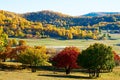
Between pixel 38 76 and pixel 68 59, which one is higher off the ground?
pixel 68 59

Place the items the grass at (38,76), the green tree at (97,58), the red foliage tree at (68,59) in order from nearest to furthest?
the grass at (38,76)
the green tree at (97,58)
the red foliage tree at (68,59)

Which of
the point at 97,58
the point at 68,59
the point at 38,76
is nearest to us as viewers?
the point at 38,76

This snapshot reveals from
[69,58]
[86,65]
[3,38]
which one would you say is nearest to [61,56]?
[69,58]

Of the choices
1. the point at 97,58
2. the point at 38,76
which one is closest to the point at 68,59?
the point at 97,58

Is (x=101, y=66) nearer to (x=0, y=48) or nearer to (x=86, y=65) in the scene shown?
(x=86, y=65)

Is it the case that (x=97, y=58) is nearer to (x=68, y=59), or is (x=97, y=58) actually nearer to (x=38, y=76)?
(x=68, y=59)

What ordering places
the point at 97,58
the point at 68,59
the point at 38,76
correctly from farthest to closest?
the point at 68,59 < the point at 97,58 < the point at 38,76

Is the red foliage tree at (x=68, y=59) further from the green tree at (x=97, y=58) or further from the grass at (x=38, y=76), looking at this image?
the green tree at (x=97, y=58)

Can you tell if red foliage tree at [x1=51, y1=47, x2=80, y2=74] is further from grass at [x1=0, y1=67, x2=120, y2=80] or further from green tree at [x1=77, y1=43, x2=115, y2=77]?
green tree at [x1=77, y1=43, x2=115, y2=77]

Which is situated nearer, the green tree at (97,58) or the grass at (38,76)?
the grass at (38,76)

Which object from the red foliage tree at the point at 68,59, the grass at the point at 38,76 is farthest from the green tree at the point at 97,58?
the red foliage tree at the point at 68,59

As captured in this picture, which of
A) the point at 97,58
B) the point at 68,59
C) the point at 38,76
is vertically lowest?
the point at 38,76

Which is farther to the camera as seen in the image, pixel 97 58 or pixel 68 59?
pixel 68 59

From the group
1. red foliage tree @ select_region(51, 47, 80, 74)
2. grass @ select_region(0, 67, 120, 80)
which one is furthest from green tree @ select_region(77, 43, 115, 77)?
red foliage tree @ select_region(51, 47, 80, 74)
